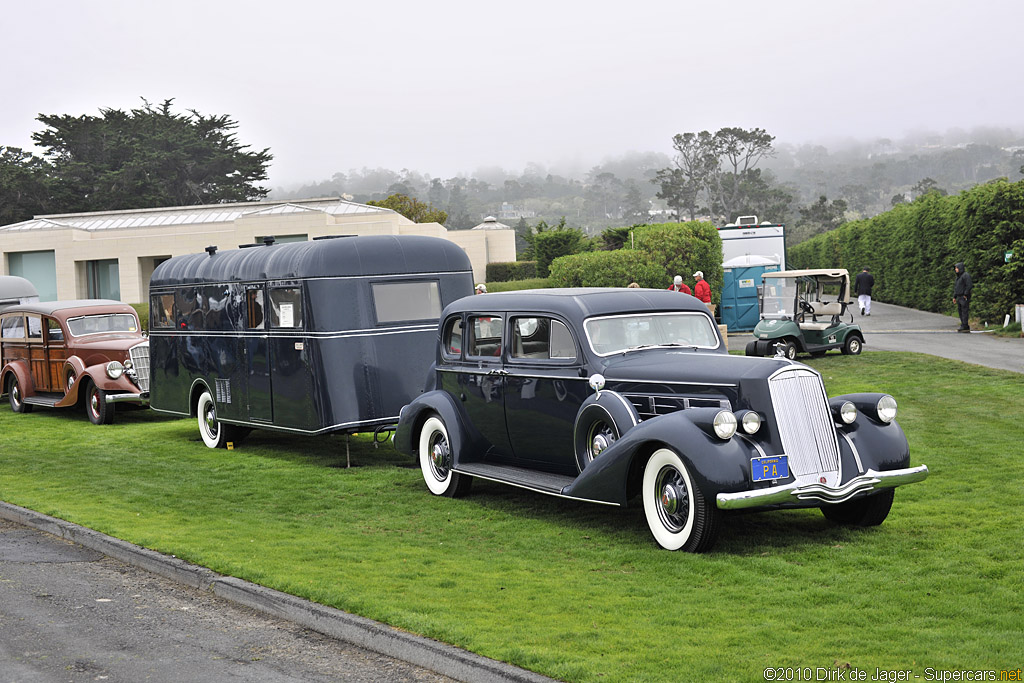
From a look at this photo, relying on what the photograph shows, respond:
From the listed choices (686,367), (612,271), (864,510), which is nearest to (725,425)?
(686,367)

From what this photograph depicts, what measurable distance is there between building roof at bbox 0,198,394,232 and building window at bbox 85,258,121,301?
242 cm

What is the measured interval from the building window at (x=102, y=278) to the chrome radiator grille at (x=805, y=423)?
45225mm

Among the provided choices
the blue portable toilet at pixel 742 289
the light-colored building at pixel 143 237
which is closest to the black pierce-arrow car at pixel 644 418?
the blue portable toilet at pixel 742 289

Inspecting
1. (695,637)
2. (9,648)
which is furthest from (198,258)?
(695,637)

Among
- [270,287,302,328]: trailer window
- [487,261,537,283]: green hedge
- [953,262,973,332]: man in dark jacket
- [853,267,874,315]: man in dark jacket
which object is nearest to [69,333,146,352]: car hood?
[270,287,302,328]: trailer window

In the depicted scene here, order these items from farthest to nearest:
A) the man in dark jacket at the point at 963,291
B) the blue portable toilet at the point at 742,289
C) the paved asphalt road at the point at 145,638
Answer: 1. the blue portable toilet at the point at 742,289
2. the man in dark jacket at the point at 963,291
3. the paved asphalt road at the point at 145,638

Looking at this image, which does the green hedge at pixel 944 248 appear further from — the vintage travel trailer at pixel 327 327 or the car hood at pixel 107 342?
the car hood at pixel 107 342

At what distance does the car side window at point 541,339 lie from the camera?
9.05m

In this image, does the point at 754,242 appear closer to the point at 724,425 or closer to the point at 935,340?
the point at 935,340

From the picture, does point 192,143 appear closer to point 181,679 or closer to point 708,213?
point 708,213

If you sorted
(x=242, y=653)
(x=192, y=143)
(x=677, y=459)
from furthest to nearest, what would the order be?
(x=192, y=143) < (x=677, y=459) < (x=242, y=653)

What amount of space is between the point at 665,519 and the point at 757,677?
287 cm

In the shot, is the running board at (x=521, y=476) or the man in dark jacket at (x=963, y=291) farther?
the man in dark jacket at (x=963, y=291)

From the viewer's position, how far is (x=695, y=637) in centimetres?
565
